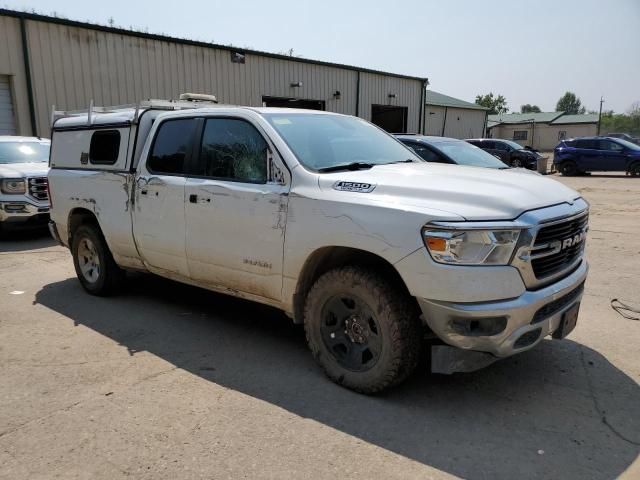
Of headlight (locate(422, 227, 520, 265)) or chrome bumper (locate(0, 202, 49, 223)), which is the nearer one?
headlight (locate(422, 227, 520, 265))

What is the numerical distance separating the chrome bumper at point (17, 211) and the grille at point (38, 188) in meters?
0.21

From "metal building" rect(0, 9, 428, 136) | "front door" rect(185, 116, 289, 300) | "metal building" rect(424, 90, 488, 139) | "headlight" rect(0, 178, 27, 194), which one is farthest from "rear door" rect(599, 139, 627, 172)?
"front door" rect(185, 116, 289, 300)

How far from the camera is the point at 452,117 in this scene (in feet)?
124

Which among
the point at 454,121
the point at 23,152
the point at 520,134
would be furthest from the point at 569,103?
the point at 23,152

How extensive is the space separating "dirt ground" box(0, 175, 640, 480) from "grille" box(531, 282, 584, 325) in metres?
0.63

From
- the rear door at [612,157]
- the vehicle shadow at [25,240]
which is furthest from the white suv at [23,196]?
the rear door at [612,157]

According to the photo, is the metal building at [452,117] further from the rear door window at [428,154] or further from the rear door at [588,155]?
the rear door window at [428,154]

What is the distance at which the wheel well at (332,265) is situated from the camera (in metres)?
3.45

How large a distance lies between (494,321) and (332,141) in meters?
2.00

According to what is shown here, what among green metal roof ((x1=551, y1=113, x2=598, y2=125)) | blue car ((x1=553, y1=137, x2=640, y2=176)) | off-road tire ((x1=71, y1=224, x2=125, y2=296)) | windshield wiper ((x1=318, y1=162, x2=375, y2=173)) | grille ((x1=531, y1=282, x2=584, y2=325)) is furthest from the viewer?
green metal roof ((x1=551, y1=113, x2=598, y2=125))

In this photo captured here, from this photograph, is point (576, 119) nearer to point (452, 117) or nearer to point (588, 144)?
point (452, 117)

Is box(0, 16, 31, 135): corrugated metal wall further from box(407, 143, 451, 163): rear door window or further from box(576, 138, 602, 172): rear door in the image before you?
box(576, 138, 602, 172): rear door

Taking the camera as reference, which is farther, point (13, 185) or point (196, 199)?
point (13, 185)

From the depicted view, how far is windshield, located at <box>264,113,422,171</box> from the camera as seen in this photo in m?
3.99
